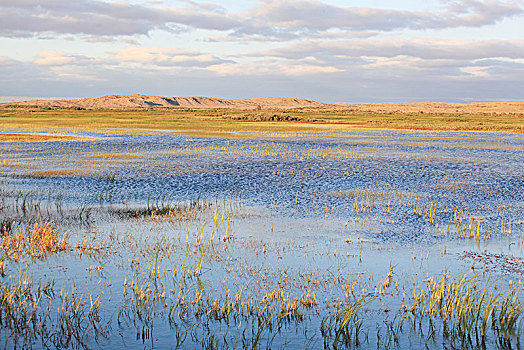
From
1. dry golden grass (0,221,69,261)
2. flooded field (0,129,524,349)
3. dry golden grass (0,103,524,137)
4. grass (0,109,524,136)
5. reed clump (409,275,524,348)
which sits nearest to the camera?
reed clump (409,275,524,348)

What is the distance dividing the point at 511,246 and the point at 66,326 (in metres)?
9.83

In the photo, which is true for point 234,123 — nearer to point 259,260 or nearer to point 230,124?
point 230,124

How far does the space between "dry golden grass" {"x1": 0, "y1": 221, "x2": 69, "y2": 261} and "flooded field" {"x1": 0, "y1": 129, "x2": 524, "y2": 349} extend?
0.05 metres

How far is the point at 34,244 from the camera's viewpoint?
38.0 ft

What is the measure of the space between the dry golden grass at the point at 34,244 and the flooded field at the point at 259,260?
5cm

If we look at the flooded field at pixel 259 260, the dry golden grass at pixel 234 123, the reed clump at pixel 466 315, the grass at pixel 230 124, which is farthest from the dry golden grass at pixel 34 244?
the grass at pixel 230 124

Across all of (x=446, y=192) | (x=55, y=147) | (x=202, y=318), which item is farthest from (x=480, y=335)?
(x=55, y=147)

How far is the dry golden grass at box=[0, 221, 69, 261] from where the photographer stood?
36.3 feet

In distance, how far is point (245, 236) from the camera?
13227mm

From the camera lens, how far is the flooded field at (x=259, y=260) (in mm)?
7625

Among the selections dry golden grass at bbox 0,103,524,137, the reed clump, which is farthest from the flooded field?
dry golden grass at bbox 0,103,524,137

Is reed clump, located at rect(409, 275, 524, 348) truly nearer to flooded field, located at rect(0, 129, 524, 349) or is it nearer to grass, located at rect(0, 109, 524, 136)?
flooded field, located at rect(0, 129, 524, 349)

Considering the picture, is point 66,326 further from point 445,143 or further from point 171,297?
point 445,143

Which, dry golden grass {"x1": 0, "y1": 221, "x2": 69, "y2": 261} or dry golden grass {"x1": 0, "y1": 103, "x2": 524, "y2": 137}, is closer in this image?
dry golden grass {"x1": 0, "y1": 221, "x2": 69, "y2": 261}
